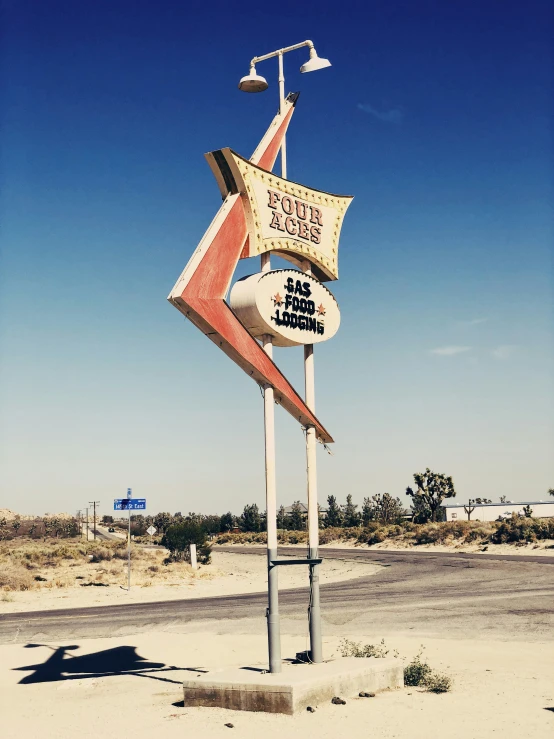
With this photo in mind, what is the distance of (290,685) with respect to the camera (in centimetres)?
1039

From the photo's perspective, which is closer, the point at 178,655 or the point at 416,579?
the point at 178,655

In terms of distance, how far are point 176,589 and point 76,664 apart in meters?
18.9

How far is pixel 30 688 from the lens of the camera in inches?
525

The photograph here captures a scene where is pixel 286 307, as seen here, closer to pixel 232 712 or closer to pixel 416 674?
pixel 232 712

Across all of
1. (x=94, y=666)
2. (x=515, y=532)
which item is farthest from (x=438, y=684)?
(x=515, y=532)

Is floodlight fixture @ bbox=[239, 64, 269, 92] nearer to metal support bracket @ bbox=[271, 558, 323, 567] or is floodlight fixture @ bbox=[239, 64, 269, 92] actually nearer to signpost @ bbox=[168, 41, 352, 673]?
signpost @ bbox=[168, 41, 352, 673]

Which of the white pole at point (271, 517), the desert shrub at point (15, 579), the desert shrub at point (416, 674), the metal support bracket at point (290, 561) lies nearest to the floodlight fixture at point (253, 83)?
the white pole at point (271, 517)

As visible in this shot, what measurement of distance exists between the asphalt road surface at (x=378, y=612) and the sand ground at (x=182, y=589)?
2360 mm

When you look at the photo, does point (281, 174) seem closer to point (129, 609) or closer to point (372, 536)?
point (129, 609)

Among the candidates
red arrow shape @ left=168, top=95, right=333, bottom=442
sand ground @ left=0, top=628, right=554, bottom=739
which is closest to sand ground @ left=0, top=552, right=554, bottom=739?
sand ground @ left=0, top=628, right=554, bottom=739

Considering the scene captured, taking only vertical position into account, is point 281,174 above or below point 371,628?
above

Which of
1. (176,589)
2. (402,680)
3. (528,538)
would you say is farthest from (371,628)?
(528,538)

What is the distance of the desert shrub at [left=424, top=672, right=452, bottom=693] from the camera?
38.7 ft

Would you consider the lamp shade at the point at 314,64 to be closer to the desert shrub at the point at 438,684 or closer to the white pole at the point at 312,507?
the white pole at the point at 312,507
